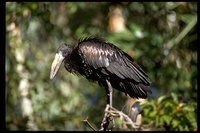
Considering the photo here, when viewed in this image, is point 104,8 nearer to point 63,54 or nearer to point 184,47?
point 184,47

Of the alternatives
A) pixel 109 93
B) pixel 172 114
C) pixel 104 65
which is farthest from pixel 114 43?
pixel 109 93

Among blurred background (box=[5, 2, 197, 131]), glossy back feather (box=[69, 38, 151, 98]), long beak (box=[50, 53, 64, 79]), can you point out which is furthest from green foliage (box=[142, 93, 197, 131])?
long beak (box=[50, 53, 64, 79])

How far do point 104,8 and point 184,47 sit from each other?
1909 mm

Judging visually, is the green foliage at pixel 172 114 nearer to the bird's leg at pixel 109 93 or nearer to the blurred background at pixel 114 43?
the blurred background at pixel 114 43

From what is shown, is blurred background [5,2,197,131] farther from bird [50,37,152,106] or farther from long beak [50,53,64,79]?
long beak [50,53,64,79]

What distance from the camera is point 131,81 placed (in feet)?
13.4

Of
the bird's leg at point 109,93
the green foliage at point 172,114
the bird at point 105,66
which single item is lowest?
the green foliage at point 172,114

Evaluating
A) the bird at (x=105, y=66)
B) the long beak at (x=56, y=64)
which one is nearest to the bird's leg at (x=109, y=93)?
the bird at (x=105, y=66)

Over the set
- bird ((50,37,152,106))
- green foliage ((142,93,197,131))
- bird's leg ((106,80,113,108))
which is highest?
bird ((50,37,152,106))

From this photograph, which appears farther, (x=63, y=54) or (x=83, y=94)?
(x=83, y=94)

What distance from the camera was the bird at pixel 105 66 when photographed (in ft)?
13.3

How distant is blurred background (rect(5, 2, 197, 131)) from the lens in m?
7.37
